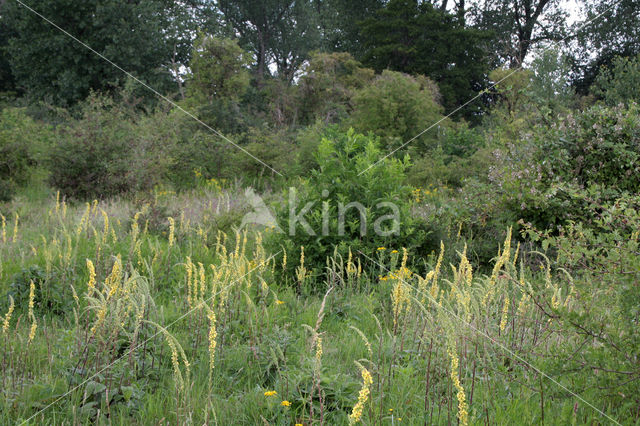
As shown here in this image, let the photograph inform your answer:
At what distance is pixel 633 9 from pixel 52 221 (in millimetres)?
25330

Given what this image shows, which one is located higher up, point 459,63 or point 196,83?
point 459,63

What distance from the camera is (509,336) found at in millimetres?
2949

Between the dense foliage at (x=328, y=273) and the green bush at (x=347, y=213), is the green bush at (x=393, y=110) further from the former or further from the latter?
the green bush at (x=347, y=213)

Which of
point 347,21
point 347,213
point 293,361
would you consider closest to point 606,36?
point 347,21

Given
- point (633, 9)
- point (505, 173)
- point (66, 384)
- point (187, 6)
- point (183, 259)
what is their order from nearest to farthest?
point (66, 384)
point (183, 259)
point (505, 173)
point (633, 9)
point (187, 6)

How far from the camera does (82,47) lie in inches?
850

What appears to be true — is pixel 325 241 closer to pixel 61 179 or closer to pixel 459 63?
pixel 61 179

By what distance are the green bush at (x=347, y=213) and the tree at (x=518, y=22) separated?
21.7m

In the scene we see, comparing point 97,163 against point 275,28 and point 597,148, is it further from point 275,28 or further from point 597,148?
point 275,28

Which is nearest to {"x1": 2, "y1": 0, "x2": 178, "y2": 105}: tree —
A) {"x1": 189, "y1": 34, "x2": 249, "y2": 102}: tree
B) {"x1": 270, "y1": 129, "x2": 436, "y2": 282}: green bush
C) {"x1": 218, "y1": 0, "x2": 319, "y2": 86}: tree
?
{"x1": 189, "y1": 34, "x2": 249, "y2": 102}: tree

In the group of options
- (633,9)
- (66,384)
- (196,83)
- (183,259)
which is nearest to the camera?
(66,384)

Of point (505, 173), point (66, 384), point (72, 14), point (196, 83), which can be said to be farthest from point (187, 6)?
point (66, 384)

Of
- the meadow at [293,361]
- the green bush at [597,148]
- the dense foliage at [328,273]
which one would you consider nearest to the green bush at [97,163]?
the dense foliage at [328,273]

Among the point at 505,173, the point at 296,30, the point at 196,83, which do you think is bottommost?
the point at 505,173
